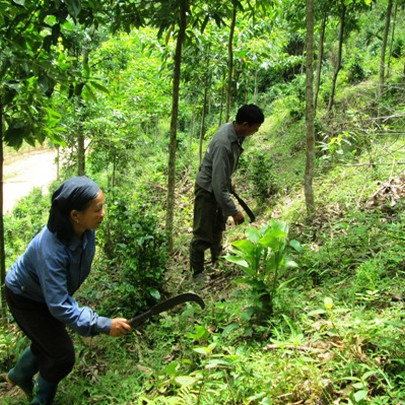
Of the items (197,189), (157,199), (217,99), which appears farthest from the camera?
(217,99)

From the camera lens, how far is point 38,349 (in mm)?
2619

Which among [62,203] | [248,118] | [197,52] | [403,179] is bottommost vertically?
[403,179]

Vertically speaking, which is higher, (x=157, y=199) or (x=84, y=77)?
(x=84, y=77)

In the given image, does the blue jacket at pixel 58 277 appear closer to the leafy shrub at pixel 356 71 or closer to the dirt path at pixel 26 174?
the leafy shrub at pixel 356 71

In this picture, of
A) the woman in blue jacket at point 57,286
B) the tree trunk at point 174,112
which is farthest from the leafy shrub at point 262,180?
the woman in blue jacket at point 57,286

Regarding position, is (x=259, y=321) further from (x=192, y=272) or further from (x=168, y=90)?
(x=168, y=90)

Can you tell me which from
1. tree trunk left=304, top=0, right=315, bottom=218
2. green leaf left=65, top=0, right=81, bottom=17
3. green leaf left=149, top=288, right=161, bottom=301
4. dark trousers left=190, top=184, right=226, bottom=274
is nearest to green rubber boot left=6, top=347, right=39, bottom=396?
green leaf left=149, top=288, right=161, bottom=301

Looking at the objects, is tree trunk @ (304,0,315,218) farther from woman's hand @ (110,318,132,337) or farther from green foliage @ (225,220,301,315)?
woman's hand @ (110,318,132,337)

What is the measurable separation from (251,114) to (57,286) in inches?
96.0

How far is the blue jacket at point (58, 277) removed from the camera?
2227 millimetres

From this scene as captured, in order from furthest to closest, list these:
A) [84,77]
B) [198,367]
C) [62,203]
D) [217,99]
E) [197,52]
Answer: [217,99] < [197,52] < [84,77] < [198,367] < [62,203]

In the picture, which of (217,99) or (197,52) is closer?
(197,52)

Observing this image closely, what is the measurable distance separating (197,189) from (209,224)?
41cm

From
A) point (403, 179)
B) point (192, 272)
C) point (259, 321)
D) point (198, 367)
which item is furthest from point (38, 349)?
point (403, 179)
